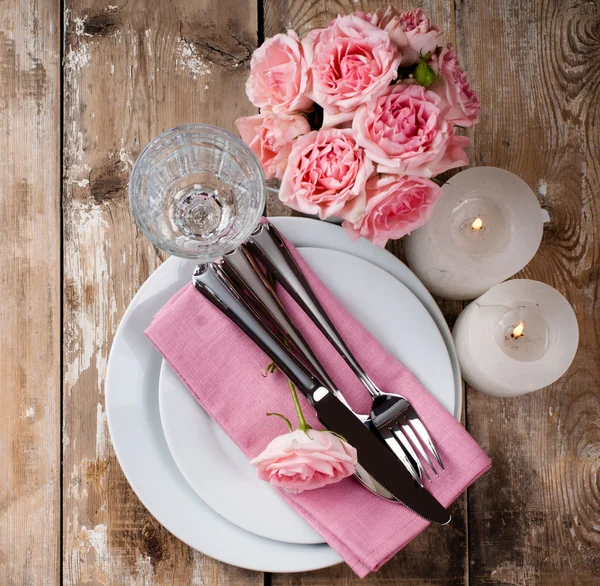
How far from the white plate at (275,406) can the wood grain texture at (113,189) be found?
0.41ft

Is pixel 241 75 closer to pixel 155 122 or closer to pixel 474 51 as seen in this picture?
pixel 155 122

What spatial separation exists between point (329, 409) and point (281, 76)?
0.29 m

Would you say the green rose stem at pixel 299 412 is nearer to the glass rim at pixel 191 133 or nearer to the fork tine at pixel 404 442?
the fork tine at pixel 404 442

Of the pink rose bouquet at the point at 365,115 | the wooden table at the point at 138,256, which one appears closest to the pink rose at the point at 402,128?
the pink rose bouquet at the point at 365,115

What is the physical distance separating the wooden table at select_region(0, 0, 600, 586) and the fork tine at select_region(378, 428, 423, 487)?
0.41 feet

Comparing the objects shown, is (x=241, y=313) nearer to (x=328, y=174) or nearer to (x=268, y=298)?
(x=268, y=298)

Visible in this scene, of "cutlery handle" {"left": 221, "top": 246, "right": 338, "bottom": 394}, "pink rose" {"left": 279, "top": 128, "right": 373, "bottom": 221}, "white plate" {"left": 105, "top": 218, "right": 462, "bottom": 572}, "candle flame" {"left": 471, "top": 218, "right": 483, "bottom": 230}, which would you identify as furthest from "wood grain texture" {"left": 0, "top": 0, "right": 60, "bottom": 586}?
"candle flame" {"left": 471, "top": 218, "right": 483, "bottom": 230}

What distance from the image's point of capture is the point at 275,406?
1.90ft

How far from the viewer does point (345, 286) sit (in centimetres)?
59

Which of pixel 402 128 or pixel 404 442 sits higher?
pixel 402 128

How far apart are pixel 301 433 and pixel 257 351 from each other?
98mm

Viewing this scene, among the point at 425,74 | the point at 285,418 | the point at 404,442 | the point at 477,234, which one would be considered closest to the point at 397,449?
→ the point at 404,442

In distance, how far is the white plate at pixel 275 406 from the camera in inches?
22.3

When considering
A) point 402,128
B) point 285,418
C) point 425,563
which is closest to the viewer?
point 402,128
